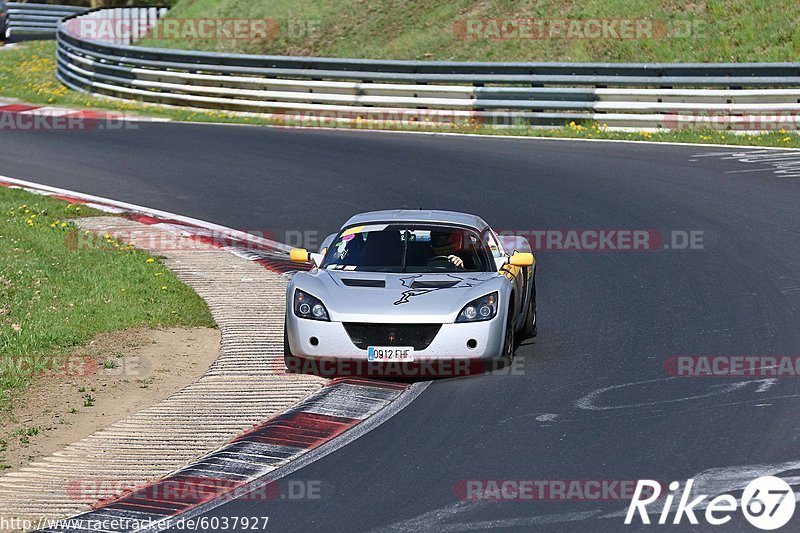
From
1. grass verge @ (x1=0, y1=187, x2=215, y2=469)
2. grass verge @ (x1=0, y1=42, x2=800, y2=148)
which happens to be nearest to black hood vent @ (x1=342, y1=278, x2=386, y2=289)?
grass verge @ (x1=0, y1=187, x2=215, y2=469)

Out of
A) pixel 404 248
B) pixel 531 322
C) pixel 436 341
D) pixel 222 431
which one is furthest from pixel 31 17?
pixel 222 431

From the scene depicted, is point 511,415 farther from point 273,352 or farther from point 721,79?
point 721,79

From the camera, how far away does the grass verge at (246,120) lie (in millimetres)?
21938

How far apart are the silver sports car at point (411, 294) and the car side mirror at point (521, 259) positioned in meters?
0.01

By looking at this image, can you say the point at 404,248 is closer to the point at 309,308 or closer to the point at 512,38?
the point at 309,308

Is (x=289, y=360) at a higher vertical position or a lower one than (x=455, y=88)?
lower

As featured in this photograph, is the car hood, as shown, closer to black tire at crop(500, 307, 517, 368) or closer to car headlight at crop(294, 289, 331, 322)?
car headlight at crop(294, 289, 331, 322)

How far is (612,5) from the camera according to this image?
29422mm

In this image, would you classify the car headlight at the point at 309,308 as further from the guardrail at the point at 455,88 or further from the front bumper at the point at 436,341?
the guardrail at the point at 455,88

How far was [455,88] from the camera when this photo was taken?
82.0 feet

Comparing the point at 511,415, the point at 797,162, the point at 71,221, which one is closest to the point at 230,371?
the point at 511,415

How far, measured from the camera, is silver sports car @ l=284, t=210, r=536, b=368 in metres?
10.1

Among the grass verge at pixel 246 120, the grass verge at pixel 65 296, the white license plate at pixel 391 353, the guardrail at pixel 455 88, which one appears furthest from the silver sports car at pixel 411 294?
the guardrail at pixel 455 88

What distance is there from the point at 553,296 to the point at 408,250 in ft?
7.40
